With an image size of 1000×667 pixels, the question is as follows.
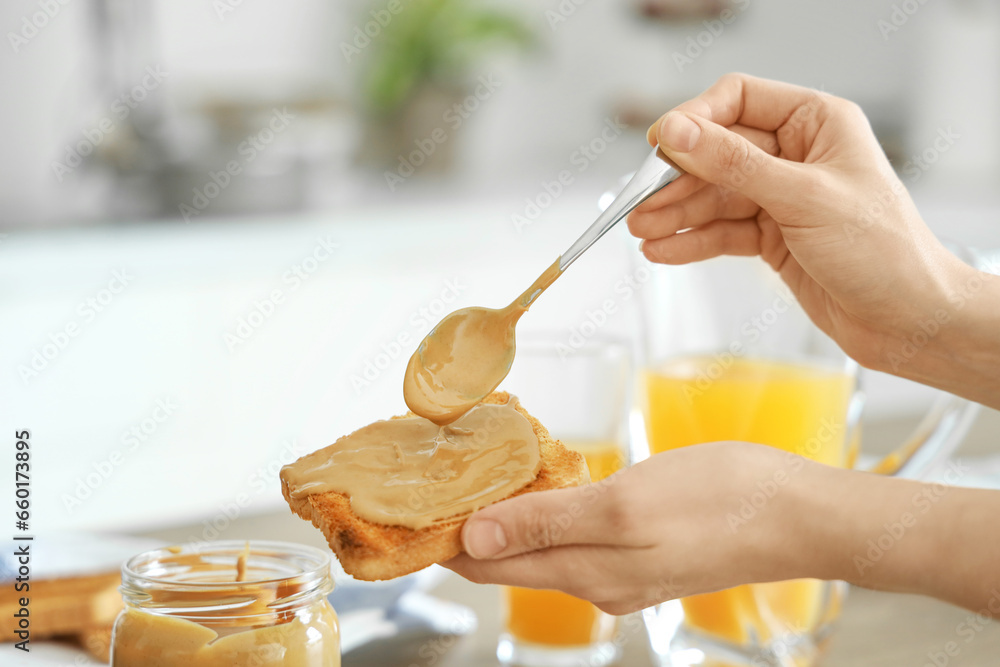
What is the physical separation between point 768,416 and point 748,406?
0.07 feet

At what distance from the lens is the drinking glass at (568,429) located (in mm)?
901

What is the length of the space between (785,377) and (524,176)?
111 inches

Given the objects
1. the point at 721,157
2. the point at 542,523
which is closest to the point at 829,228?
the point at 721,157

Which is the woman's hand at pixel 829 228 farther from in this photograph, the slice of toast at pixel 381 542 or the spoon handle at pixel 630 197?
the slice of toast at pixel 381 542

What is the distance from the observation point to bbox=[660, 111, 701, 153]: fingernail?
34.0 inches

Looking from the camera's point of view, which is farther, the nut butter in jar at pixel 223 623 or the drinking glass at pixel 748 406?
the drinking glass at pixel 748 406

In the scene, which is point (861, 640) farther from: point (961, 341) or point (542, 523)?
point (542, 523)

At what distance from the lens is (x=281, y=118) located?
3021mm

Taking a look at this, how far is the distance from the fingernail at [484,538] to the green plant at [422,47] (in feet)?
9.15

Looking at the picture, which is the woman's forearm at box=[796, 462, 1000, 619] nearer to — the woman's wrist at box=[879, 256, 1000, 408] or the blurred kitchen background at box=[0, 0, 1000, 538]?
the woman's wrist at box=[879, 256, 1000, 408]

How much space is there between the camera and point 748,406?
93cm

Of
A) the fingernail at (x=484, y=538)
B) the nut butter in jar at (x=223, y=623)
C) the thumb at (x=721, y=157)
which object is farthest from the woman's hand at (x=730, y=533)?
the thumb at (x=721, y=157)

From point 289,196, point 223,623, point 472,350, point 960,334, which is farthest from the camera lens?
point 289,196

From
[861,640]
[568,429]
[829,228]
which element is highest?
[829,228]
